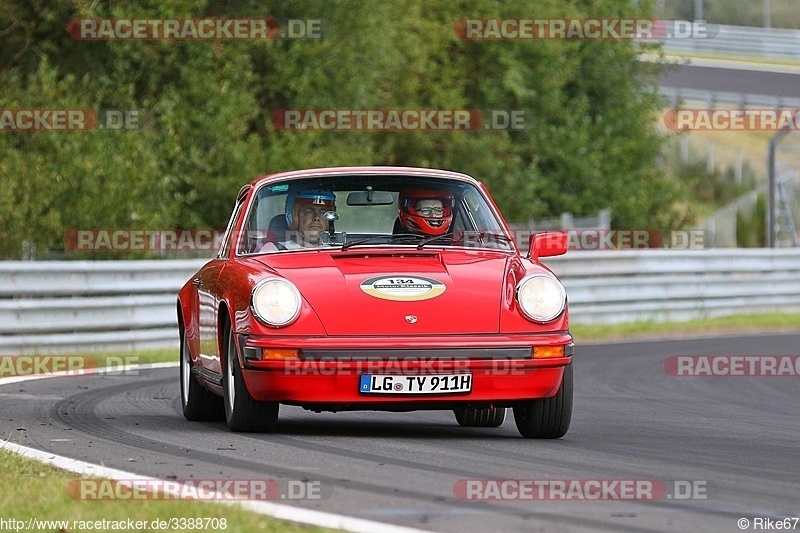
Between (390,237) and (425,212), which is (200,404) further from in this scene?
(425,212)

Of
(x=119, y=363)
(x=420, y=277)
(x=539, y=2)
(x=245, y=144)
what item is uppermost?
(x=539, y=2)

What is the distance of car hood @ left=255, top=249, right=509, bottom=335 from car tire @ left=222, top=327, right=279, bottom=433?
0.54 m

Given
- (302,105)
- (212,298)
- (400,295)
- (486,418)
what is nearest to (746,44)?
(302,105)

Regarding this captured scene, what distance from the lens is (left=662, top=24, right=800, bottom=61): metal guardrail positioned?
Answer: 188 feet

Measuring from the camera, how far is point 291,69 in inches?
1016

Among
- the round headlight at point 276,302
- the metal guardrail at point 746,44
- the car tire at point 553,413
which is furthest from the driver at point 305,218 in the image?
the metal guardrail at point 746,44

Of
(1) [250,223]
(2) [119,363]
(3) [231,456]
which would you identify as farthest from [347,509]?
(2) [119,363]

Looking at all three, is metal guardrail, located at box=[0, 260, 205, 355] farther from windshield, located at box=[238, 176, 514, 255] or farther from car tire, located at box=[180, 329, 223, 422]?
windshield, located at box=[238, 176, 514, 255]

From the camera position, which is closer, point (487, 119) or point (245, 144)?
point (245, 144)

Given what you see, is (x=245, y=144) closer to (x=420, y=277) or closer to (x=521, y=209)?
(x=521, y=209)

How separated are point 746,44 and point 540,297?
52.6m

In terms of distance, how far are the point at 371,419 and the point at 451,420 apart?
503 mm

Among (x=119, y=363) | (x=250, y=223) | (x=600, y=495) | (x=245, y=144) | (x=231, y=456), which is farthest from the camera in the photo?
(x=245, y=144)

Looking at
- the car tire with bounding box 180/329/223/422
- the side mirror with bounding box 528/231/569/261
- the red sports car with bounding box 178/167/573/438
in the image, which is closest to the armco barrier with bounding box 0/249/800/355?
the car tire with bounding box 180/329/223/422
